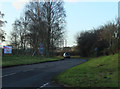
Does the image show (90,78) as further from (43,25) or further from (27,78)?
(43,25)

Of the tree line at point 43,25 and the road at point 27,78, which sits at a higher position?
the tree line at point 43,25

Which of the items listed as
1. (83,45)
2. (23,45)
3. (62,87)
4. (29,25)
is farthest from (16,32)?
(62,87)

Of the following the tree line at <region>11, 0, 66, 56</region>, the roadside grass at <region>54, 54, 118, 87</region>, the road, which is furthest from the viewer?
the tree line at <region>11, 0, 66, 56</region>

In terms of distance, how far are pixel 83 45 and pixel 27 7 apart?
977 inches

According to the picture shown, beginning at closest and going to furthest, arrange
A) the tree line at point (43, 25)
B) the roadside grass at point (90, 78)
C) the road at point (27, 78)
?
the roadside grass at point (90, 78) → the road at point (27, 78) → the tree line at point (43, 25)

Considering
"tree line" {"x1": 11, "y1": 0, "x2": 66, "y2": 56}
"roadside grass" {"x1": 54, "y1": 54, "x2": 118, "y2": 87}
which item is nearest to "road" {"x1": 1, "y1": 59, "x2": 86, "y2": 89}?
"roadside grass" {"x1": 54, "y1": 54, "x2": 118, "y2": 87}

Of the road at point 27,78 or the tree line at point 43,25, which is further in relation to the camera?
the tree line at point 43,25

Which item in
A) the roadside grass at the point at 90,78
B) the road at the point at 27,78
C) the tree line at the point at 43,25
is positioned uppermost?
the tree line at the point at 43,25

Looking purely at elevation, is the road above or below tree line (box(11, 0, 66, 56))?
below

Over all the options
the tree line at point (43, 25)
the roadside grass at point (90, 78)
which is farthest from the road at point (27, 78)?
the tree line at point (43, 25)

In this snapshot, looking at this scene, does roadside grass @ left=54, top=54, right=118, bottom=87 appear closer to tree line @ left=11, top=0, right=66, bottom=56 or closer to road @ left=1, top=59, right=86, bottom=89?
road @ left=1, top=59, right=86, bottom=89

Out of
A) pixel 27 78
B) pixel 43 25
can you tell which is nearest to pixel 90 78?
pixel 27 78

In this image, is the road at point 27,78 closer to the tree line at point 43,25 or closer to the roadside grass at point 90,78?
the roadside grass at point 90,78

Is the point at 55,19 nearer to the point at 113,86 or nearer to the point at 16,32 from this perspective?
the point at 16,32
